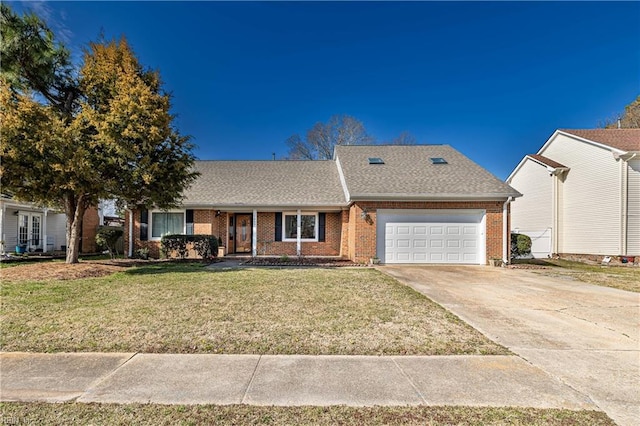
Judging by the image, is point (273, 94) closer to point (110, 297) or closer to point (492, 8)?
point (492, 8)

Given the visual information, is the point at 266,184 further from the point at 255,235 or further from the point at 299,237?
the point at 299,237

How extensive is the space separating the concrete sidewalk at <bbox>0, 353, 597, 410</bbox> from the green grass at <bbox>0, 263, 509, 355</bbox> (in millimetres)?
272

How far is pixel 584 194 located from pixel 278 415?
20203 millimetres

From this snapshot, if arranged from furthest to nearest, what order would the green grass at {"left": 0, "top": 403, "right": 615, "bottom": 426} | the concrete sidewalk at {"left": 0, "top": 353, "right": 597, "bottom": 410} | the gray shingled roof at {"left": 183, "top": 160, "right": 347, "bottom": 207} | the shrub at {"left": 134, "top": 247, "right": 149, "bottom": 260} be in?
the gray shingled roof at {"left": 183, "top": 160, "right": 347, "bottom": 207} → the shrub at {"left": 134, "top": 247, "right": 149, "bottom": 260} → the concrete sidewalk at {"left": 0, "top": 353, "right": 597, "bottom": 410} → the green grass at {"left": 0, "top": 403, "right": 615, "bottom": 426}

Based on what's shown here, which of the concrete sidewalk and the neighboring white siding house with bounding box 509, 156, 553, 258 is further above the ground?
the neighboring white siding house with bounding box 509, 156, 553, 258

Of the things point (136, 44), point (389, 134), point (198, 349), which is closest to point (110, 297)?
point (198, 349)

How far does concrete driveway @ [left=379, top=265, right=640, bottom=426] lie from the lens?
314cm

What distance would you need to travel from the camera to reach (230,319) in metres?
5.00

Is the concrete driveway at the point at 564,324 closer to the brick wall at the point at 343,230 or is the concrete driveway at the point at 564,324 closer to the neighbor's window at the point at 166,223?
the brick wall at the point at 343,230

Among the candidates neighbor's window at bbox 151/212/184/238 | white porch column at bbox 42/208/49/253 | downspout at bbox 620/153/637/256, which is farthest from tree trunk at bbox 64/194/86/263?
downspout at bbox 620/153/637/256

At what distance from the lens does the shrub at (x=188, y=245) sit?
13.5 meters

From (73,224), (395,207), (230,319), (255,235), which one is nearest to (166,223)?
(255,235)

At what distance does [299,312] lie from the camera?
213 inches

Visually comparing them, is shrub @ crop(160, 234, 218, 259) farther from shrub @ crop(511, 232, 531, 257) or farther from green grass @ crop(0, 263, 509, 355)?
shrub @ crop(511, 232, 531, 257)
